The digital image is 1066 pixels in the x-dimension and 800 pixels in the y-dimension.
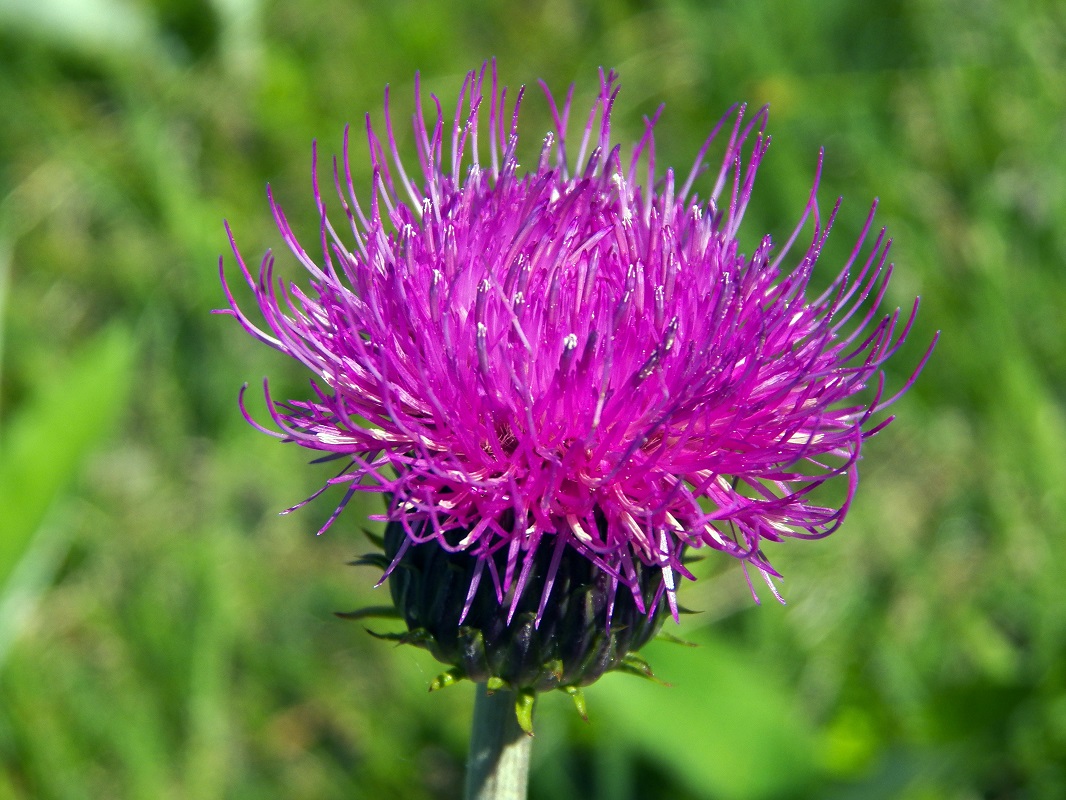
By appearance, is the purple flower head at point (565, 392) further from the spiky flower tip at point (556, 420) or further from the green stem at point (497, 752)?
the green stem at point (497, 752)

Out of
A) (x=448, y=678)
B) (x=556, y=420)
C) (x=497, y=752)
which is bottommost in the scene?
(x=497, y=752)

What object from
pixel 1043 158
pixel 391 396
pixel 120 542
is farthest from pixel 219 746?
pixel 1043 158

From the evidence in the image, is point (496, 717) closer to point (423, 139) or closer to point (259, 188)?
point (423, 139)

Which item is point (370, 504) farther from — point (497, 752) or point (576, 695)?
point (576, 695)

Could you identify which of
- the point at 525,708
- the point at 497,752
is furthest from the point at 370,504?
the point at 525,708

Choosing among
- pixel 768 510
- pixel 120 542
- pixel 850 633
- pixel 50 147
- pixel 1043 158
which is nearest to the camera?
pixel 768 510

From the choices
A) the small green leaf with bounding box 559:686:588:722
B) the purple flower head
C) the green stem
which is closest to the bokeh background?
the green stem
